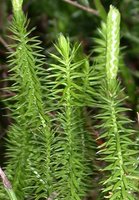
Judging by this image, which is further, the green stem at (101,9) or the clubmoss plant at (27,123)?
the green stem at (101,9)

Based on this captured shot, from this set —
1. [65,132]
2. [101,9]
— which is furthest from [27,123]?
[101,9]

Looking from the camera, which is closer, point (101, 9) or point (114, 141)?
point (114, 141)

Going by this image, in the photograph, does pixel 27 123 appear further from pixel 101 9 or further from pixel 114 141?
pixel 101 9

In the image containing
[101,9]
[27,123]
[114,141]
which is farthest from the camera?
[101,9]

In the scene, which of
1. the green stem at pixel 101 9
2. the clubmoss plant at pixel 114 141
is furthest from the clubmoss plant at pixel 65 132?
the green stem at pixel 101 9

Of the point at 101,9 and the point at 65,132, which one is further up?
the point at 101,9

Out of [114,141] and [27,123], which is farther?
[27,123]

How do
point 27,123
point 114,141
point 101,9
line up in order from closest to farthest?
point 114,141
point 27,123
point 101,9

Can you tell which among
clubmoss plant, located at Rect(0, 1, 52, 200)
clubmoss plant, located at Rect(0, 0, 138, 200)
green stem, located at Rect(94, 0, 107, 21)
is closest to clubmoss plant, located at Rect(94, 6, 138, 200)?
clubmoss plant, located at Rect(0, 0, 138, 200)

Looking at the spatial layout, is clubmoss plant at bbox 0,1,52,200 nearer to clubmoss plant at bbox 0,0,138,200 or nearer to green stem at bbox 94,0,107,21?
clubmoss plant at bbox 0,0,138,200

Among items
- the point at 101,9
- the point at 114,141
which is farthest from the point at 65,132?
the point at 101,9

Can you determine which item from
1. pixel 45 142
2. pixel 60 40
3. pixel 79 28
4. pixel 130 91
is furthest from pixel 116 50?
pixel 79 28

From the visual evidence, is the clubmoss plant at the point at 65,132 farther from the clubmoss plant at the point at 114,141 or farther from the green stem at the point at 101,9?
the green stem at the point at 101,9
